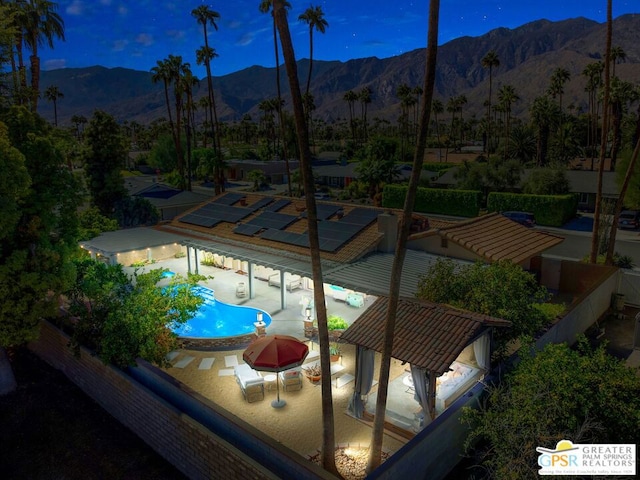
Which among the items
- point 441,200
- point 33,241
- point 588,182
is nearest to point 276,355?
point 33,241

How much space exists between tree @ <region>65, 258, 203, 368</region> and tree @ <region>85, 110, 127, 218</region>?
72.6 feet

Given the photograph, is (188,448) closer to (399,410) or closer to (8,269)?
(399,410)

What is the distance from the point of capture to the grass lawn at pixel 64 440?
43.0ft

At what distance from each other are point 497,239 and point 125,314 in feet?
55.3

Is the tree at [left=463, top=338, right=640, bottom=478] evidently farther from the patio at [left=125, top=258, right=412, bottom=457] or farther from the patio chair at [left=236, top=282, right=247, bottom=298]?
the patio chair at [left=236, top=282, right=247, bottom=298]

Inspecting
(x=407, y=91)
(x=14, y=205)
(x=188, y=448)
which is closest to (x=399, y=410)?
(x=188, y=448)

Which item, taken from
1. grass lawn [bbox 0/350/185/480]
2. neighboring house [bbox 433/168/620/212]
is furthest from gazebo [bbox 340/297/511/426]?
neighboring house [bbox 433/168/620/212]

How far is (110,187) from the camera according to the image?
38.3 meters

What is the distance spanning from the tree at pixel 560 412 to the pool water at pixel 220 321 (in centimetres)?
1246

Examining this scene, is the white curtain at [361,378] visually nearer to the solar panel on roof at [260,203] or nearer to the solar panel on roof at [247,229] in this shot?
the solar panel on roof at [247,229]

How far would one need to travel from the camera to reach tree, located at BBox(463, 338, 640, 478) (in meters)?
9.96

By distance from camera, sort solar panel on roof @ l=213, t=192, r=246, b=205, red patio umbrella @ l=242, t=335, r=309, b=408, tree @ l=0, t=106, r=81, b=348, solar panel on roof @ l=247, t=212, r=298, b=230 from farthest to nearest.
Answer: solar panel on roof @ l=213, t=192, r=246, b=205
solar panel on roof @ l=247, t=212, r=298, b=230
tree @ l=0, t=106, r=81, b=348
red patio umbrella @ l=242, t=335, r=309, b=408

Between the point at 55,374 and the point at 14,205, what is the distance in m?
8.07

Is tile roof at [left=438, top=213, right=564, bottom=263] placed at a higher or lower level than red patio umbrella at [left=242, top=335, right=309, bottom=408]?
higher
